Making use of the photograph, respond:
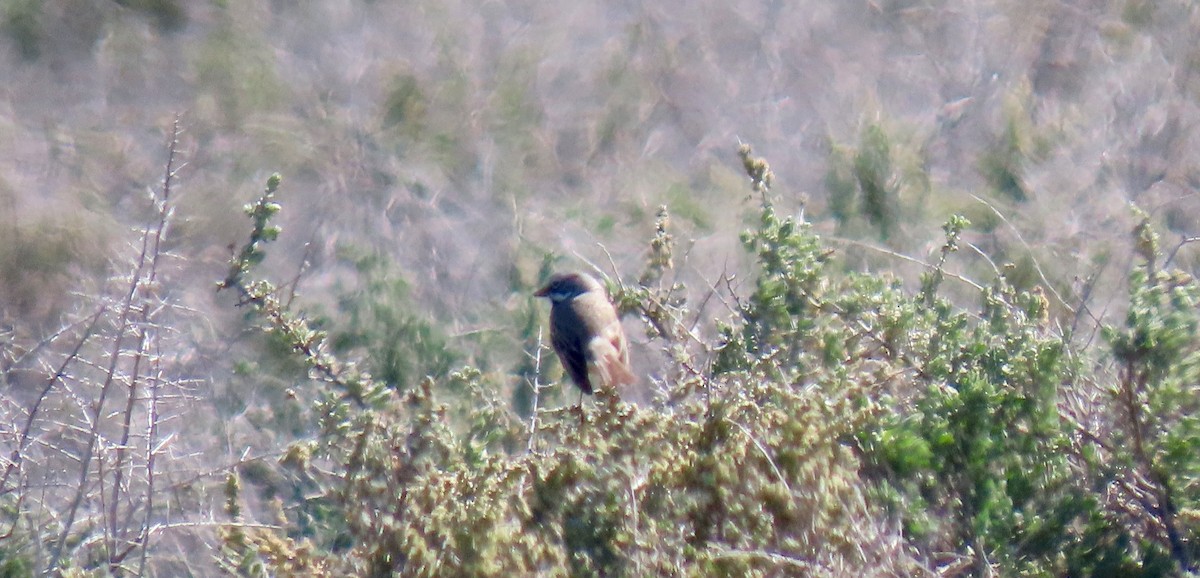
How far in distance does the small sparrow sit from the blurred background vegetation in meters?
0.16

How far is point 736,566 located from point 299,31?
7.26 m

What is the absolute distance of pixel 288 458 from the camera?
3.33 metres

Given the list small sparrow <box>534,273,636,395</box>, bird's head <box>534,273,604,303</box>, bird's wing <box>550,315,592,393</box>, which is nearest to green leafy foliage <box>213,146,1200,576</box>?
small sparrow <box>534,273,636,395</box>

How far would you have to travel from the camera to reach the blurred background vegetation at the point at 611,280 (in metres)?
2.96

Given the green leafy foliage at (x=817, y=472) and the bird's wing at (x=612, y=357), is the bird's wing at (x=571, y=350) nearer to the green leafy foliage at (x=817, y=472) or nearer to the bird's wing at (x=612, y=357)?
the bird's wing at (x=612, y=357)

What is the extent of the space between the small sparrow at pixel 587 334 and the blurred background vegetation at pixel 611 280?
16cm

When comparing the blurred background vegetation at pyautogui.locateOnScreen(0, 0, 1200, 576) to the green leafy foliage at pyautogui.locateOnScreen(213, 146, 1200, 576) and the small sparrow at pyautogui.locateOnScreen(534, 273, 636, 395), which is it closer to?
the green leafy foliage at pyautogui.locateOnScreen(213, 146, 1200, 576)

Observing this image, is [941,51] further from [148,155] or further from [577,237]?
[148,155]

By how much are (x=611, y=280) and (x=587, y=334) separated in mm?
1304

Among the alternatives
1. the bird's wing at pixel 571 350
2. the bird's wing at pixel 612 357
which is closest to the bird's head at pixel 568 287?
the bird's wing at pixel 571 350

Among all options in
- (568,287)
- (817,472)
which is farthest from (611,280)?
(817,472)

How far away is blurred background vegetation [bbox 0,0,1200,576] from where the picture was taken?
2.96m

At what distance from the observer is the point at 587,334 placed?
19.6ft

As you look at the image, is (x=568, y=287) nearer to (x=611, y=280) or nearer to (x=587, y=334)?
(x=587, y=334)
